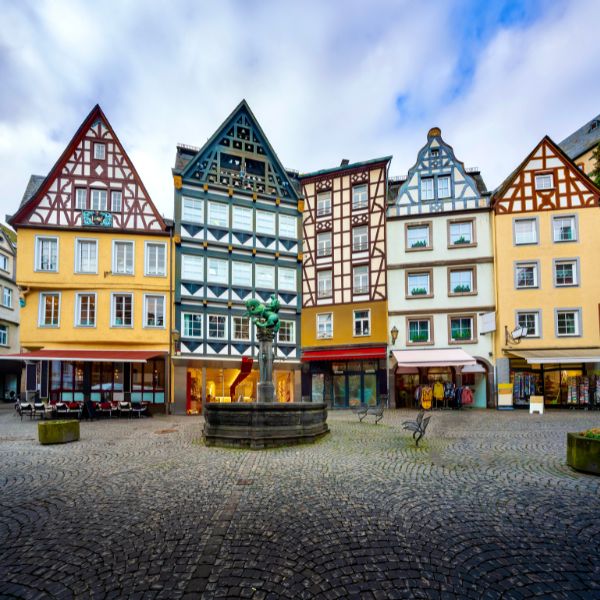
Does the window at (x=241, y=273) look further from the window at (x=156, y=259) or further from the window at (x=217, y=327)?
the window at (x=156, y=259)

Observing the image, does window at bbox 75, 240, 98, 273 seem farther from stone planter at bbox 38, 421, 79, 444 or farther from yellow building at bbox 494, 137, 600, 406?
yellow building at bbox 494, 137, 600, 406

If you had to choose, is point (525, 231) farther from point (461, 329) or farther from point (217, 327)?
point (217, 327)

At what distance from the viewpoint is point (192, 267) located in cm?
2359

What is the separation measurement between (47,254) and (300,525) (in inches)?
823

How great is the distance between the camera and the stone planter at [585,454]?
7.68 m

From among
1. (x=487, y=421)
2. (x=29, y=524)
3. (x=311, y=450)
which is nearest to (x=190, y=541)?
(x=29, y=524)

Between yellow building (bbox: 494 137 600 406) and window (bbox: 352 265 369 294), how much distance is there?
7.18 metres

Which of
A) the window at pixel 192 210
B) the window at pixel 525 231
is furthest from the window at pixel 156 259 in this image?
the window at pixel 525 231

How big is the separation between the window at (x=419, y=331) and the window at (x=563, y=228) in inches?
318

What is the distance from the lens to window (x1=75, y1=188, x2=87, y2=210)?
2181 centimetres

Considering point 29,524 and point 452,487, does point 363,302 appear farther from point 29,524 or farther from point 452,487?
point 29,524

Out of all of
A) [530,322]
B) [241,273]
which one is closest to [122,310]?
[241,273]

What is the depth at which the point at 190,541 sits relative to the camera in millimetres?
4820

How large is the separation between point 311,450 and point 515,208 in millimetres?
19906
